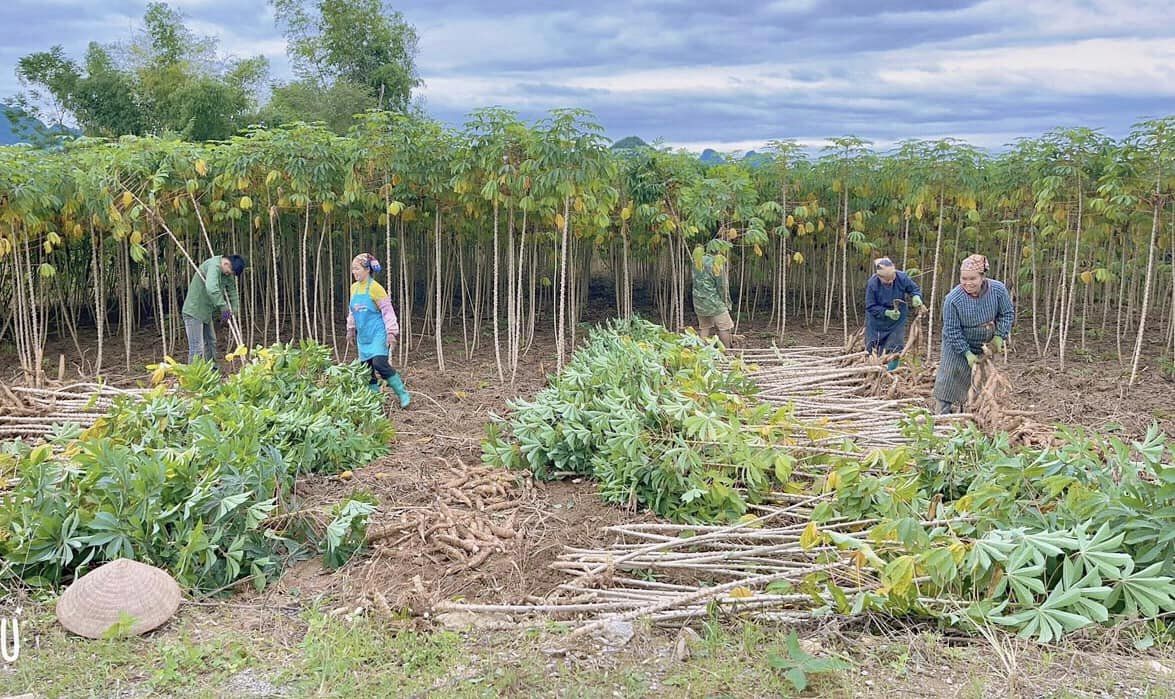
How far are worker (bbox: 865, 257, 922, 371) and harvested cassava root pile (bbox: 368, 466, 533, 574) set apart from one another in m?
4.22

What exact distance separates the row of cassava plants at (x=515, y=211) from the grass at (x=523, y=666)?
17.3 feet

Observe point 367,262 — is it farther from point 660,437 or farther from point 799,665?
point 799,665

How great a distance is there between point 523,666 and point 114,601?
178cm

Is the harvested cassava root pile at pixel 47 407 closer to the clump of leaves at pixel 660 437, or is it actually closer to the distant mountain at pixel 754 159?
the clump of leaves at pixel 660 437

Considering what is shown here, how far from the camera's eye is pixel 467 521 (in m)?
4.55

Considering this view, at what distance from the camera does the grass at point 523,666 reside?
3.12m

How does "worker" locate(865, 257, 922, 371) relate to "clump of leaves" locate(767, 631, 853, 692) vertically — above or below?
above

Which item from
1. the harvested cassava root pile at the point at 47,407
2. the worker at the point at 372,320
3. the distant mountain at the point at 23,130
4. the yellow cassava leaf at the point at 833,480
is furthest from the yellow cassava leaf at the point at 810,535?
the distant mountain at the point at 23,130

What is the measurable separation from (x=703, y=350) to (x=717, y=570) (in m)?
3.28

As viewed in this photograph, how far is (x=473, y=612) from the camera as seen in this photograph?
12.4 feet

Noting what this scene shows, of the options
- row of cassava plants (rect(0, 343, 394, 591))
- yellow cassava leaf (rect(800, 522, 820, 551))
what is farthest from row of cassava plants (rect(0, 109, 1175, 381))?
yellow cassava leaf (rect(800, 522, 820, 551))

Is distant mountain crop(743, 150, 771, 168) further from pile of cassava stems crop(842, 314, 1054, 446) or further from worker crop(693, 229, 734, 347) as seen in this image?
pile of cassava stems crop(842, 314, 1054, 446)

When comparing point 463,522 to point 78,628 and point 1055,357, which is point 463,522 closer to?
point 78,628

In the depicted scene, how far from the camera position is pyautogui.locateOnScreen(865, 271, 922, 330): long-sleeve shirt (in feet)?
26.5
